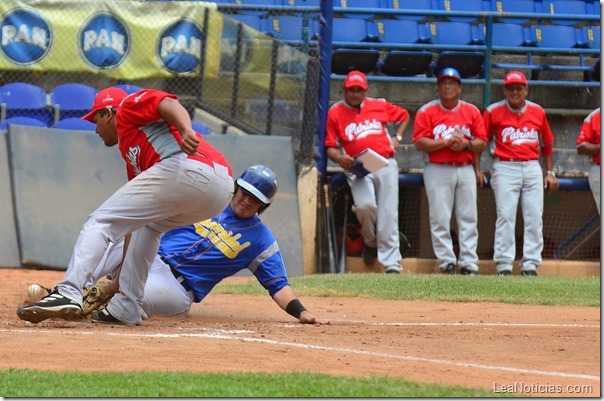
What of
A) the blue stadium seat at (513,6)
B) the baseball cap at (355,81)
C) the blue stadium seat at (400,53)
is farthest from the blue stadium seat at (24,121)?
the blue stadium seat at (513,6)

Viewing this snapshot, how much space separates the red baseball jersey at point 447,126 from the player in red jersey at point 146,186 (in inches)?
226

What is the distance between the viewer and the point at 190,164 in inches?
253

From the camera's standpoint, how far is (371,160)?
11664mm

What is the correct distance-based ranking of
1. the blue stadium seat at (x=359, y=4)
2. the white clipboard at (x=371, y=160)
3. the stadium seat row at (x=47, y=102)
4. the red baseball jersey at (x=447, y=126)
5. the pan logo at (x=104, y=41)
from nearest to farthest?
1. the white clipboard at (x=371, y=160)
2. the red baseball jersey at (x=447, y=126)
3. the stadium seat row at (x=47, y=102)
4. the pan logo at (x=104, y=41)
5. the blue stadium seat at (x=359, y=4)

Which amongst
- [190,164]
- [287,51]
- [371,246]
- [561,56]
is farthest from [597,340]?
[561,56]

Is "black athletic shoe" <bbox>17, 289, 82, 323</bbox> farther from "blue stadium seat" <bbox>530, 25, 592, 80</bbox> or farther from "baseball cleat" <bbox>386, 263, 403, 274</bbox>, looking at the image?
"blue stadium seat" <bbox>530, 25, 592, 80</bbox>

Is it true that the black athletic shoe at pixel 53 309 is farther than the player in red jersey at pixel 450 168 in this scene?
No

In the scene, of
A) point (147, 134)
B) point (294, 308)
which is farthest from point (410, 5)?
point (147, 134)

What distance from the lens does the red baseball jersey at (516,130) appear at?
1226 centimetres

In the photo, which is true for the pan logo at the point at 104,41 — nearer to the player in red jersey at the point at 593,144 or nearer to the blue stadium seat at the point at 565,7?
the player in red jersey at the point at 593,144

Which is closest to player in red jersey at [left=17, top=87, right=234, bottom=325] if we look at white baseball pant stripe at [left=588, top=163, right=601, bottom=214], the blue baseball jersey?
the blue baseball jersey

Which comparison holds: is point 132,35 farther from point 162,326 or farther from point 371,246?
point 162,326

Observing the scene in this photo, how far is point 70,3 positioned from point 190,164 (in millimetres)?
6770

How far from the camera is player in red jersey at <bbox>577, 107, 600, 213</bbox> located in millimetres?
12312
